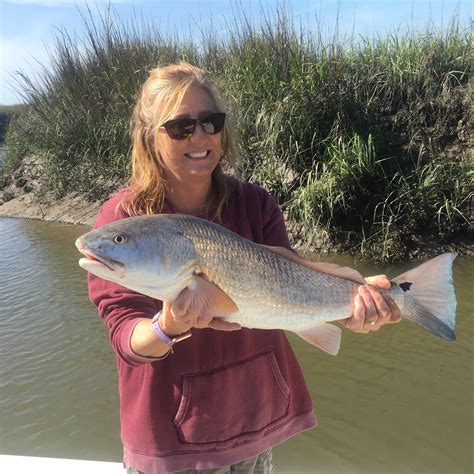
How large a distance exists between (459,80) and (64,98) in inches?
326

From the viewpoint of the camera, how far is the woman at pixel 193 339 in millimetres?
1638

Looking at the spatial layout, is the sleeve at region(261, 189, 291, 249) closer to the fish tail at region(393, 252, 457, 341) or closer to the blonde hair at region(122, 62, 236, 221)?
the blonde hair at region(122, 62, 236, 221)

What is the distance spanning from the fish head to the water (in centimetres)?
228

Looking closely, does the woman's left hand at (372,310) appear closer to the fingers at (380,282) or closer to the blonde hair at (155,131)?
the fingers at (380,282)

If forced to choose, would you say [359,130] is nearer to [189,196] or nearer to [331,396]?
[331,396]

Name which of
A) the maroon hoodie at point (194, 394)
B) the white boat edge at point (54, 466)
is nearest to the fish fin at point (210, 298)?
the maroon hoodie at point (194, 394)

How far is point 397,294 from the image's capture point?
1889 mm

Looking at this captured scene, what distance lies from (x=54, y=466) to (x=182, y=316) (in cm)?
157

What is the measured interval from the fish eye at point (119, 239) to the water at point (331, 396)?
242cm

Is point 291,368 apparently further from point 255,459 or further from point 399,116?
point 399,116

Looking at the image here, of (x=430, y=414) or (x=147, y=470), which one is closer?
(x=147, y=470)

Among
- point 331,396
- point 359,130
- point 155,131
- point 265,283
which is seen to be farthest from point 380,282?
point 359,130

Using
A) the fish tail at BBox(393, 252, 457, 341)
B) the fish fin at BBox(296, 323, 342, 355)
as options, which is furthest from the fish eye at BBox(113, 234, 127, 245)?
the fish tail at BBox(393, 252, 457, 341)

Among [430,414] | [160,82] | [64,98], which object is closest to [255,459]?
[160,82]
